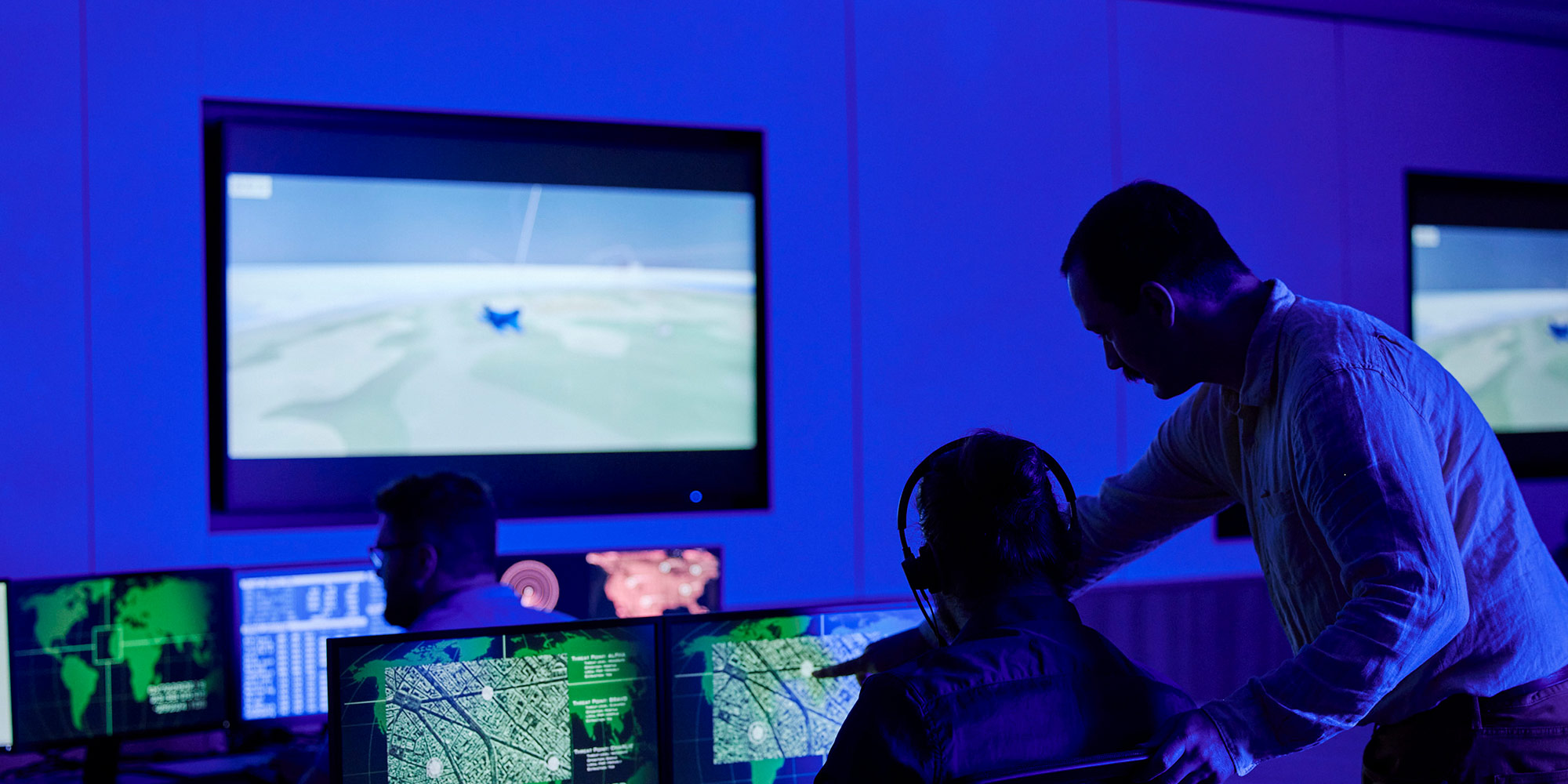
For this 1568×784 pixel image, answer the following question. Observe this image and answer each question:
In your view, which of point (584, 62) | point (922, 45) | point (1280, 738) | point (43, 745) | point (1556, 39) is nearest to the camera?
point (1280, 738)

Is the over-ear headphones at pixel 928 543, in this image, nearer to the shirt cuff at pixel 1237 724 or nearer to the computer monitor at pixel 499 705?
the shirt cuff at pixel 1237 724

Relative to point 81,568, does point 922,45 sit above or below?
above

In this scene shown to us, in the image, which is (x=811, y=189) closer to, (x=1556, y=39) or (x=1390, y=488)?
(x=1390, y=488)

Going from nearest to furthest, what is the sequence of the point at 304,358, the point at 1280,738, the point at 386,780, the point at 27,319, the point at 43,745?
1. the point at 1280,738
2. the point at 386,780
3. the point at 43,745
4. the point at 27,319
5. the point at 304,358

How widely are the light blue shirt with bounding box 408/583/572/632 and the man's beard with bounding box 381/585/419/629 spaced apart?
1cm

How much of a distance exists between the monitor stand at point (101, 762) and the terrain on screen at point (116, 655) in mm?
72

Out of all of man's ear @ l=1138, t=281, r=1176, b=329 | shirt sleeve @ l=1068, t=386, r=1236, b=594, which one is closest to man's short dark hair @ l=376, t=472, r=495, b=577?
shirt sleeve @ l=1068, t=386, r=1236, b=594

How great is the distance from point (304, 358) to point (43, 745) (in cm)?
103

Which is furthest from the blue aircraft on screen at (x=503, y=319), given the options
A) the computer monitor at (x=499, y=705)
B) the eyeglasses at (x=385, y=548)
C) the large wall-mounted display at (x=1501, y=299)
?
the large wall-mounted display at (x=1501, y=299)

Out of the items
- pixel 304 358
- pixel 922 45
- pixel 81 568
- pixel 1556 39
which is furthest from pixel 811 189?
pixel 1556 39

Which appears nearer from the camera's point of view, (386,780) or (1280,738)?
(1280,738)

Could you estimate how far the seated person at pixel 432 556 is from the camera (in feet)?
7.23

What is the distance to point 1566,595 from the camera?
5.05 ft

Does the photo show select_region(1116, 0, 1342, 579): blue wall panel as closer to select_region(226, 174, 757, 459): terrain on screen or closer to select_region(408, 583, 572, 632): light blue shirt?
select_region(226, 174, 757, 459): terrain on screen
